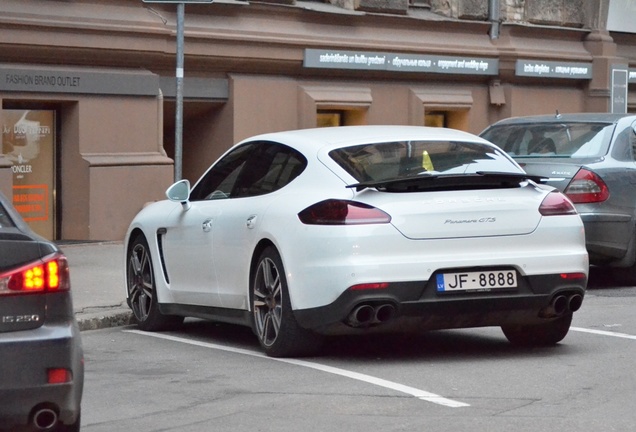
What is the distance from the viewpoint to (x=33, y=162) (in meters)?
17.9

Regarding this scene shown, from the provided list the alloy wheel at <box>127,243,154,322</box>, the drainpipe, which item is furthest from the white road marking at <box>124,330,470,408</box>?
the drainpipe

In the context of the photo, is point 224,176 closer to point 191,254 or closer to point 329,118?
point 191,254

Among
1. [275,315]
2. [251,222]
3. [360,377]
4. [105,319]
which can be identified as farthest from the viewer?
[105,319]

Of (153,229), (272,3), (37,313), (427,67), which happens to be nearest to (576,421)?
(37,313)

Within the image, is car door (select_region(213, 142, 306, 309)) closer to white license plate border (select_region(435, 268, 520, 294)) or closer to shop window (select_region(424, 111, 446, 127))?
white license plate border (select_region(435, 268, 520, 294))

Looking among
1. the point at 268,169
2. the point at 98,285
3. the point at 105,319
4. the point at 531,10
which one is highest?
the point at 531,10

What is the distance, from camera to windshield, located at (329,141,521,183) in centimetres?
889

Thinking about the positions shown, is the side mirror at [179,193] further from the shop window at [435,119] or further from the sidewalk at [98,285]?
the shop window at [435,119]

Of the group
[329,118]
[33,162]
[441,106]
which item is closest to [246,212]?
[33,162]

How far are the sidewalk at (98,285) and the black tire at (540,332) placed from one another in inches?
132

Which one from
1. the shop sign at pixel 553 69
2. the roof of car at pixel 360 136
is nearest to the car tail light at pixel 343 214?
the roof of car at pixel 360 136

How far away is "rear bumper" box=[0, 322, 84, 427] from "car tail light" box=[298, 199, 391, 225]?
3.00 m

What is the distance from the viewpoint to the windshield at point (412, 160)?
29.2 ft

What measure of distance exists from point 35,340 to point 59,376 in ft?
0.56
